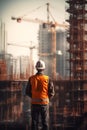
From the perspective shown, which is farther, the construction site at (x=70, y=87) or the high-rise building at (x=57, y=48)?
the high-rise building at (x=57, y=48)

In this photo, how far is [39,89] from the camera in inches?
220

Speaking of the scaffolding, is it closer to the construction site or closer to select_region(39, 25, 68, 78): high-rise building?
the construction site

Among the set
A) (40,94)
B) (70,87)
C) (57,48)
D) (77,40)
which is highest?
(77,40)

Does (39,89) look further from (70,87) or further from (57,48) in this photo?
(57,48)

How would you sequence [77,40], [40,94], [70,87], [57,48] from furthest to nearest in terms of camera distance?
[57,48] → [77,40] → [70,87] → [40,94]

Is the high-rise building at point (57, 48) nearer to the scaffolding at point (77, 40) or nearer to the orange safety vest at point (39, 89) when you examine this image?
the scaffolding at point (77, 40)

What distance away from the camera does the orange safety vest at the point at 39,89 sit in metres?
5.56

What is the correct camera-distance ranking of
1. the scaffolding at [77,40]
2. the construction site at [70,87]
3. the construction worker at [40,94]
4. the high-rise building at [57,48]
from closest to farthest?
the construction worker at [40,94]
the construction site at [70,87]
the scaffolding at [77,40]
the high-rise building at [57,48]

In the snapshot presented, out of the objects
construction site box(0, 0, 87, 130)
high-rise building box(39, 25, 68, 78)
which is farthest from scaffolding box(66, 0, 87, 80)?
high-rise building box(39, 25, 68, 78)

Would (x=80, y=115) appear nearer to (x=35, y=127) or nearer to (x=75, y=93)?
(x=75, y=93)

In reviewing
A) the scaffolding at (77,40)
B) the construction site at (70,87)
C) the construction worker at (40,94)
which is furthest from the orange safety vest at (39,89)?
the scaffolding at (77,40)

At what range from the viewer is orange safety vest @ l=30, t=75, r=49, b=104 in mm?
5562

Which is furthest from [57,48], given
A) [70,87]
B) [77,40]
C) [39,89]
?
[39,89]

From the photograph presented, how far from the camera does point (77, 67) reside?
158 ft
